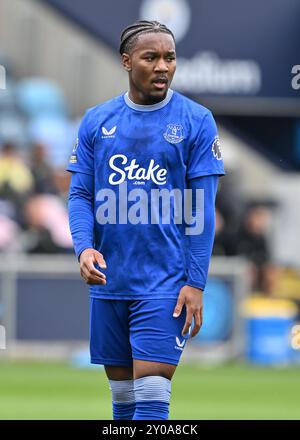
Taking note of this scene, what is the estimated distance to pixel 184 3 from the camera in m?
14.3

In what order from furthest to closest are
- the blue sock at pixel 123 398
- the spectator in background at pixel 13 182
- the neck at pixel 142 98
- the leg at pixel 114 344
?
1. the spectator in background at pixel 13 182
2. the blue sock at pixel 123 398
3. the leg at pixel 114 344
4. the neck at pixel 142 98

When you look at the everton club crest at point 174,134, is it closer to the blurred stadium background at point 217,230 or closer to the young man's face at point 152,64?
the young man's face at point 152,64

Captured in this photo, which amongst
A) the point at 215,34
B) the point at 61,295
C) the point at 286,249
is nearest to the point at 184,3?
the point at 215,34

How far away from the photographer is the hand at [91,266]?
6.80 meters

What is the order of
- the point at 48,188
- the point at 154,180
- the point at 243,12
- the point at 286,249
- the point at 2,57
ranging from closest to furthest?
1. the point at 154,180
2. the point at 243,12
3. the point at 48,188
4. the point at 286,249
5. the point at 2,57

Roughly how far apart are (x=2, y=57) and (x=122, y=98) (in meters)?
15.3

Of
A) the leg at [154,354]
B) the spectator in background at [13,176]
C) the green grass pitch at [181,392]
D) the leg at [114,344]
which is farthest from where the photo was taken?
the spectator in background at [13,176]

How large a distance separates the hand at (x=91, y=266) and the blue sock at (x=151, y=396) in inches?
21.5

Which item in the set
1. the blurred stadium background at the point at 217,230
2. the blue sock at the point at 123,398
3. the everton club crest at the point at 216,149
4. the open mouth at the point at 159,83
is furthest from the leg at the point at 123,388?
the blurred stadium background at the point at 217,230

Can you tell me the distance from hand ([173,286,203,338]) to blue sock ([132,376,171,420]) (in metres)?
0.30

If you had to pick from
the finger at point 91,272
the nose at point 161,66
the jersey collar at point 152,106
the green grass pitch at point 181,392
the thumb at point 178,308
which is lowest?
the green grass pitch at point 181,392

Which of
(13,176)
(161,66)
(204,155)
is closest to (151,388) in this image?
(204,155)

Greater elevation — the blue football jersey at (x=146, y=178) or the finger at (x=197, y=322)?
the blue football jersey at (x=146, y=178)

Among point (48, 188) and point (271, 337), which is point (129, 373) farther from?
point (48, 188)
